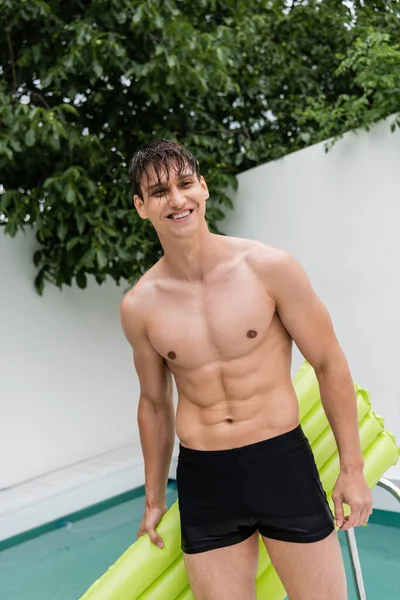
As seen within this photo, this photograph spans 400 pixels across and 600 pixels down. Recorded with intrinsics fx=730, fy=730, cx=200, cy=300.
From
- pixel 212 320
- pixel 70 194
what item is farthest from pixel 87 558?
pixel 212 320

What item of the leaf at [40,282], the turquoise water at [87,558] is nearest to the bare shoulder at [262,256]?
the turquoise water at [87,558]

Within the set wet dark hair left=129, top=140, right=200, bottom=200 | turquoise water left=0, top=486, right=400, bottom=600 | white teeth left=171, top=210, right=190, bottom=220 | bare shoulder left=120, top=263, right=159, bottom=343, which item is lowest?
turquoise water left=0, top=486, right=400, bottom=600

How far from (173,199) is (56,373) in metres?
3.66

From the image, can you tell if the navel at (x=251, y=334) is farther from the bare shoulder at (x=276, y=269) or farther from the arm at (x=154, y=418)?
the arm at (x=154, y=418)

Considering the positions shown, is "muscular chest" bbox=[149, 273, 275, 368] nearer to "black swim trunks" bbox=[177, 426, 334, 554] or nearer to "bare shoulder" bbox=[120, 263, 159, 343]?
"bare shoulder" bbox=[120, 263, 159, 343]

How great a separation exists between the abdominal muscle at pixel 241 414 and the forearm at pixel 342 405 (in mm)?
94

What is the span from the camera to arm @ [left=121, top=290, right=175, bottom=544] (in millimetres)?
1788

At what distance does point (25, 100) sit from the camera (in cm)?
499

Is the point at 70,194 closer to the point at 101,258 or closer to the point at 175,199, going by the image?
the point at 101,258

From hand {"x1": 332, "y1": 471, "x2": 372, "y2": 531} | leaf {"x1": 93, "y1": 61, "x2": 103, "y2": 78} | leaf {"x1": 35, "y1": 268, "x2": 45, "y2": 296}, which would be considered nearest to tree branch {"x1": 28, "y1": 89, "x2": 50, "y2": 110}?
leaf {"x1": 93, "y1": 61, "x2": 103, "y2": 78}

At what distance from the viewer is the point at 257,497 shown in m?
1.61

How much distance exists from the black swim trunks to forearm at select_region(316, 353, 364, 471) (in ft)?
0.31

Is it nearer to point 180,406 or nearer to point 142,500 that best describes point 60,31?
point 142,500

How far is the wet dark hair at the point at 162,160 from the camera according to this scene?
161cm
